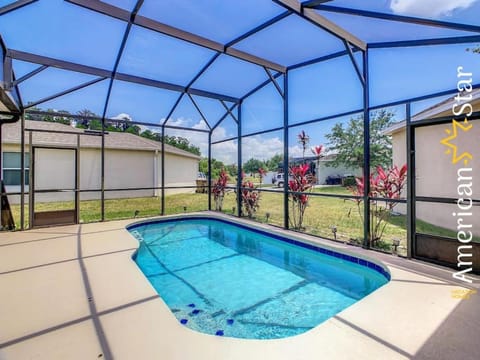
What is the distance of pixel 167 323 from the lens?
2.34 metres

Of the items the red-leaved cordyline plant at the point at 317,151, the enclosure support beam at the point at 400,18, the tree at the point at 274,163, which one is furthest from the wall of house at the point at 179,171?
the enclosure support beam at the point at 400,18

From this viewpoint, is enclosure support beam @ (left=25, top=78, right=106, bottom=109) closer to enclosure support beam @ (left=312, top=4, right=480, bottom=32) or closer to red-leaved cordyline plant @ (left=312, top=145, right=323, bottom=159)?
enclosure support beam @ (left=312, top=4, right=480, bottom=32)

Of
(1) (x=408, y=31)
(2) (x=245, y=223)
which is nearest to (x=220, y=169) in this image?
(2) (x=245, y=223)

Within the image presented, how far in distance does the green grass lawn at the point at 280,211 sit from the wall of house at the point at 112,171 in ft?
1.35

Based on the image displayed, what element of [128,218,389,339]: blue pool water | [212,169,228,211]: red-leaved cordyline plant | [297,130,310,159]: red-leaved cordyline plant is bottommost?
[128,218,389,339]: blue pool water

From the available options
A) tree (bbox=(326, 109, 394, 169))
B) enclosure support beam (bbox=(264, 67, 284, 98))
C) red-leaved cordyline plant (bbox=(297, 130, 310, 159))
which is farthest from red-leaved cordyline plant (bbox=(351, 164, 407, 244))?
enclosure support beam (bbox=(264, 67, 284, 98))

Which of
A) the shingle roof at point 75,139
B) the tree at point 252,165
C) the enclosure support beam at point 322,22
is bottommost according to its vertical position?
the tree at point 252,165

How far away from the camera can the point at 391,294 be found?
2.92m

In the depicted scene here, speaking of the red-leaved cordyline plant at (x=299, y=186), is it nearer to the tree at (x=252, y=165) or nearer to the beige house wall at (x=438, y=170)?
the tree at (x=252, y=165)

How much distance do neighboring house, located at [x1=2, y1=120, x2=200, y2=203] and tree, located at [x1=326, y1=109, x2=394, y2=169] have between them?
22.8 feet

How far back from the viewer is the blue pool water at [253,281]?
9.77ft

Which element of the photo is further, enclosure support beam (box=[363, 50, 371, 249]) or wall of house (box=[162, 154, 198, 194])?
wall of house (box=[162, 154, 198, 194])

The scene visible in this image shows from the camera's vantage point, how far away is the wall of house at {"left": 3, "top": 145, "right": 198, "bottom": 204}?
6992 mm

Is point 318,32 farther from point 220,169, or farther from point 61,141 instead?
point 61,141
